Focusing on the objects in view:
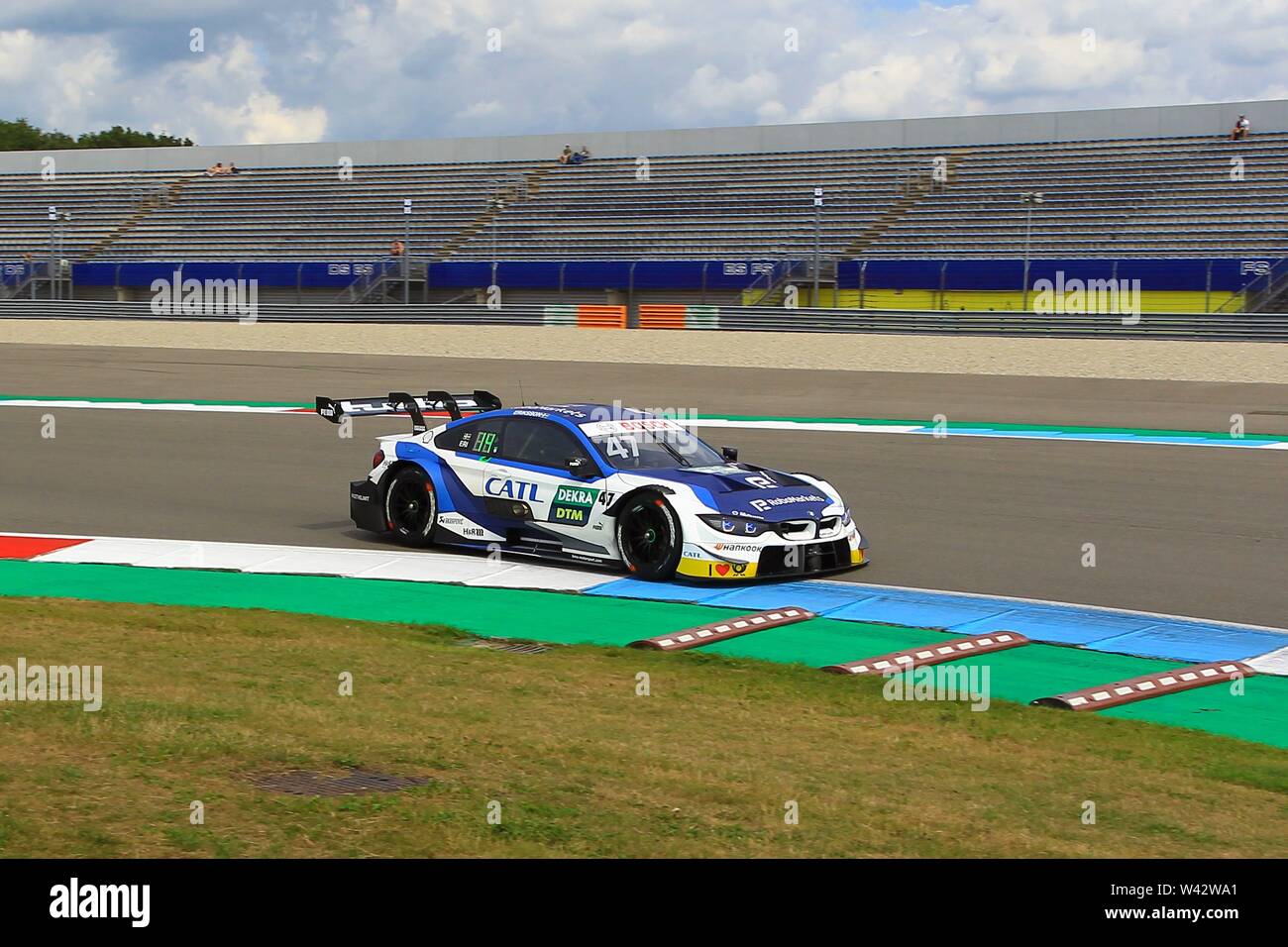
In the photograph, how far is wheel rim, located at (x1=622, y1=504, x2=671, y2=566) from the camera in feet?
37.8

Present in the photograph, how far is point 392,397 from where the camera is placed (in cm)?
1340

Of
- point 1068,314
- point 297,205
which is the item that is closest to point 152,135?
point 297,205

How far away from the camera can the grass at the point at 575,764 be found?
5.10 metres

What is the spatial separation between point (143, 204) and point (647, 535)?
54.8 meters

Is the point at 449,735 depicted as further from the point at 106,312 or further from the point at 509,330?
the point at 106,312

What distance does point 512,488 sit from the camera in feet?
40.7

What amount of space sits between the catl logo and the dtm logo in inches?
8.4

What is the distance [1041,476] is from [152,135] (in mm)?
104652

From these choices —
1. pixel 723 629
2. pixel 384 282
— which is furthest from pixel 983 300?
pixel 723 629
